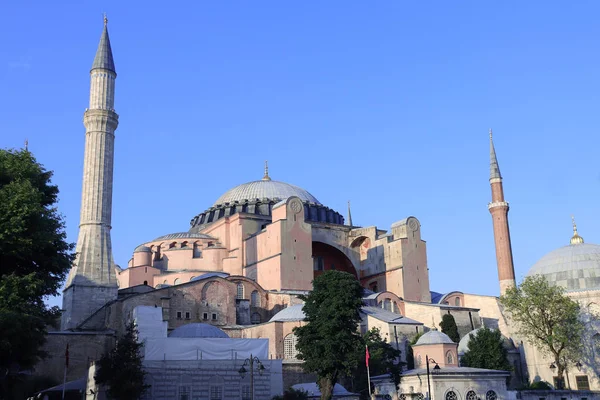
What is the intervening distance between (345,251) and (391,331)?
9.61 meters

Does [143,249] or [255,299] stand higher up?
[143,249]

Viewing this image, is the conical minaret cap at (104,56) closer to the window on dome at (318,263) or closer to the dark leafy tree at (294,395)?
the window on dome at (318,263)

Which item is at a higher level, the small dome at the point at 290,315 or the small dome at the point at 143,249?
the small dome at the point at 143,249

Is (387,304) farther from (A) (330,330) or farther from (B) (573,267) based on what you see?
(A) (330,330)

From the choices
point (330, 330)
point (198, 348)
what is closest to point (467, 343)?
point (330, 330)

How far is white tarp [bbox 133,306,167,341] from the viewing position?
1035 inches

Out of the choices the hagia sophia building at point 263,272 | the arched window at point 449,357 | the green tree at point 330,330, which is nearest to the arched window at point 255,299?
the hagia sophia building at point 263,272

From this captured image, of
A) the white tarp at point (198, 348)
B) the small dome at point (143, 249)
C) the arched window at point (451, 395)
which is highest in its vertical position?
the small dome at point (143, 249)

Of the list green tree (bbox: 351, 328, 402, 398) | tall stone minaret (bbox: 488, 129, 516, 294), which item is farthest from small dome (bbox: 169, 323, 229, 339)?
tall stone minaret (bbox: 488, 129, 516, 294)

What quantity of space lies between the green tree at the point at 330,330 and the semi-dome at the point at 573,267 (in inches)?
475

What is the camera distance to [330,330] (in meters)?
22.2

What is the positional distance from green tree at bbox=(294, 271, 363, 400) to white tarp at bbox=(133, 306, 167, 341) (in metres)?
6.26

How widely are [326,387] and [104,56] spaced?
2078 centimetres

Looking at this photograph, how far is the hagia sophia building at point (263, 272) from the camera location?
2945 centimetres
